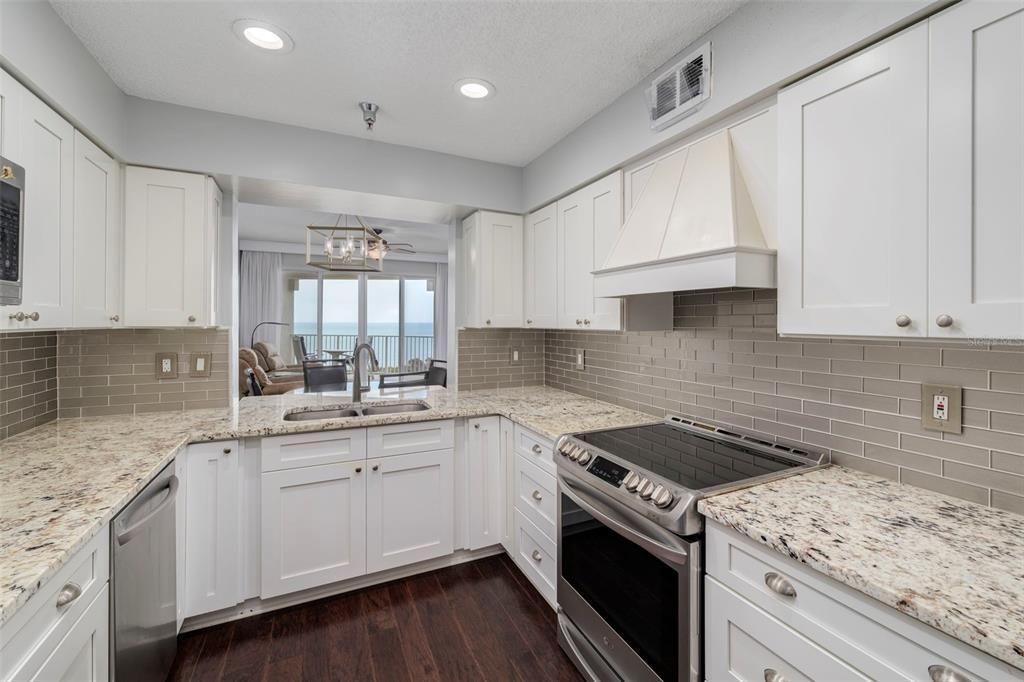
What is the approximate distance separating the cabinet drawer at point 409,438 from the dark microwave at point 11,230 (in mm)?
1360

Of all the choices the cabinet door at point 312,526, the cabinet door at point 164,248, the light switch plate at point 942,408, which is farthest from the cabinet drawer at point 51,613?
the light switch plate at point 942,408

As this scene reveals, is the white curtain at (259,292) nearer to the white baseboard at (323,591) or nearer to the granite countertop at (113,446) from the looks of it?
the granite countertop at (113,446)

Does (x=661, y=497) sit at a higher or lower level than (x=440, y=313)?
lower

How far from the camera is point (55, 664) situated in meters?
A: 1.00

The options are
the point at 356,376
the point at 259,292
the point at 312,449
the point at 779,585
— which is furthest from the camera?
the point at 259,292

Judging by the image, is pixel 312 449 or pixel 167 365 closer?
pixel 312 449

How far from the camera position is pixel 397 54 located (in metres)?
1.78

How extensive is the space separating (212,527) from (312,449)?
1.70 feet

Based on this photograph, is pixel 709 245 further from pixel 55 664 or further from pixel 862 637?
pixel 55 664

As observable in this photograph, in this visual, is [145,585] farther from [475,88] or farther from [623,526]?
[475,88]

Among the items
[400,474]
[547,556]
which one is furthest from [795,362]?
[400,474]

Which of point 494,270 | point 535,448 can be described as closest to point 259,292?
point 494,270

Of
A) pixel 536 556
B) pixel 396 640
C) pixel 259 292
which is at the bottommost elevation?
pixel 396 640

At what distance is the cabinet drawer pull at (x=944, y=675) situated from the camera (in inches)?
31.0
